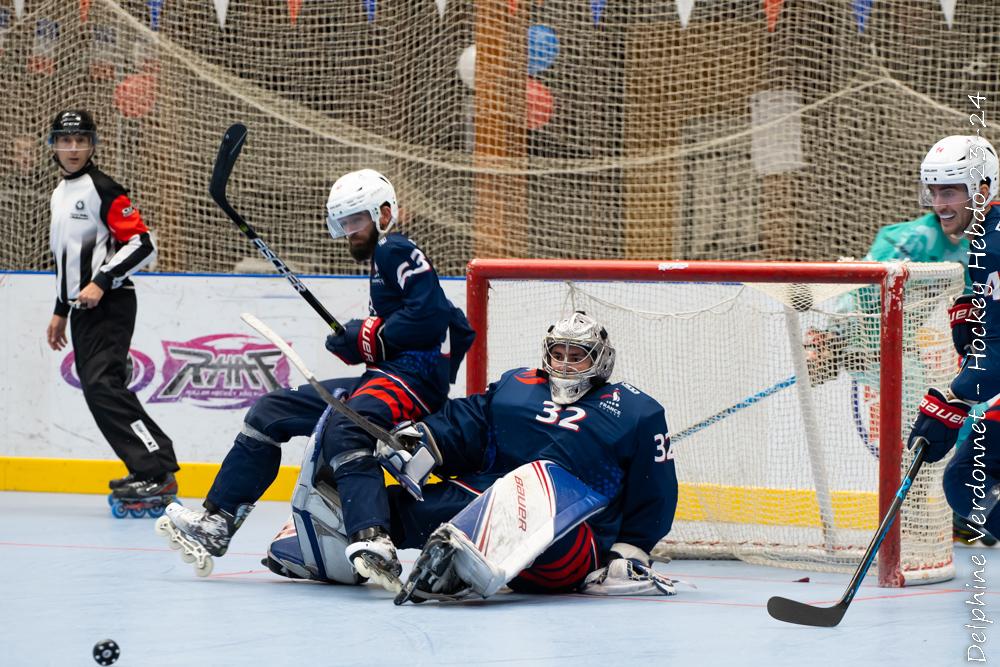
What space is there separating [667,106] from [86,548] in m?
4.66

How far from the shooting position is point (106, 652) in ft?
10.5

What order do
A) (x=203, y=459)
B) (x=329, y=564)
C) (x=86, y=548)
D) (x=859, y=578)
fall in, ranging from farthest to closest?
(x=203, y=459) < (x=86, y=548) < (x=329, y=564) < (x=859, y=578)

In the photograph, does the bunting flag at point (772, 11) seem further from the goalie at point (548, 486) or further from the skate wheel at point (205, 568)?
the skate wheel at point (205, 568)

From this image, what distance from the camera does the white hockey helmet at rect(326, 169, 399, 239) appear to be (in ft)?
15.5

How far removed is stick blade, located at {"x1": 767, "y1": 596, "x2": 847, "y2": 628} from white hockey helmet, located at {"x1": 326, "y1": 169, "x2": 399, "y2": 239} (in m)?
1.80

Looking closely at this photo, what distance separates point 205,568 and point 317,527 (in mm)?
454

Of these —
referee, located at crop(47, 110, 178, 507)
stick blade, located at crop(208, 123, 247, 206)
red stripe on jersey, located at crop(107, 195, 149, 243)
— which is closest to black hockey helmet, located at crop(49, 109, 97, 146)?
referee, located at crop(47, 110, 178, 507)

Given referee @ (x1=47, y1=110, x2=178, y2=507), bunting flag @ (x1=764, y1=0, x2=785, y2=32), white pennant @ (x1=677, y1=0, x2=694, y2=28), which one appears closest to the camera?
referee @ (x1=47, y1=110, x2=178, y2=507)

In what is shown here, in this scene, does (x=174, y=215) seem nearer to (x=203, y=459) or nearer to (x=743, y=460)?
(x=203, y=459)

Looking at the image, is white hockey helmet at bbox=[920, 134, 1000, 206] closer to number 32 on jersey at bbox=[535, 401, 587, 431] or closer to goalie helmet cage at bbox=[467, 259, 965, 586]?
goalie helmet cage at bbox=[467, 259, 965, 586]

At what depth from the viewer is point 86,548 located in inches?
213

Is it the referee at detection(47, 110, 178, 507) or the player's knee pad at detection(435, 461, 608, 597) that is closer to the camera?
the player's knee pad at detection(435, 461, 608, 597)

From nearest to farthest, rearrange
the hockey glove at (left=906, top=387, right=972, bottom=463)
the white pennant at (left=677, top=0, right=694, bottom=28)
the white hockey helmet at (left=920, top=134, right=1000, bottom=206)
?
1. the hockey glove at (left=906, top=387, right=972, bottom=463)
2. the white hockey helmet at (left=920, top=134, right=1000, bottom=206)
3. the white pennant at (left=677, top=0, right=694, bottom=28)

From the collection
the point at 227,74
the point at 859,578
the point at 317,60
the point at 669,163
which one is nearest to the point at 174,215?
the point at 227,74
